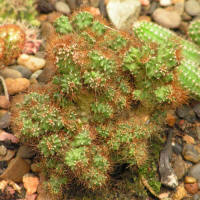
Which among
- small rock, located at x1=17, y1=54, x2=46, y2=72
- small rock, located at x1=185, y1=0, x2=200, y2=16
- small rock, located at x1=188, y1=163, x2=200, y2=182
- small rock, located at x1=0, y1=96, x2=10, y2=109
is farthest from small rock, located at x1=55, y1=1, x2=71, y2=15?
small rock, located at x1=188, y1=163, x2=200, y2=182

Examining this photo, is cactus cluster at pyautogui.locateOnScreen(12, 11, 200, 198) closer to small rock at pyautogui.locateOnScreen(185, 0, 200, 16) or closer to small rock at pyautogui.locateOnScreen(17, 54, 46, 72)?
small rock at pyautogui.locateOnScreen(17, 54, 46, 72)

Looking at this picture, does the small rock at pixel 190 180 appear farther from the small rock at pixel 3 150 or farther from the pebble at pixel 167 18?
the pebble at pixel 167 18

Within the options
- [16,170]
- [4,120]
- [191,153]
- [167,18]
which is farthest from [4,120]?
[167,18]

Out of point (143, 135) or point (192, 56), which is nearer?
point (143, 135)

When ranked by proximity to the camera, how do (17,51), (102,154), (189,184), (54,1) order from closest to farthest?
1. (102,154)
2. (189,184)
3. (17,51)
4. (54,1)

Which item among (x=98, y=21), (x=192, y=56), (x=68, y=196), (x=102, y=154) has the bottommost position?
(x=68, y=196)

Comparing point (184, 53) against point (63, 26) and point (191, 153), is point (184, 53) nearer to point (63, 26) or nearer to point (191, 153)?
point (191, 153)

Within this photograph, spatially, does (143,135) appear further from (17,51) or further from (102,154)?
(17,51)

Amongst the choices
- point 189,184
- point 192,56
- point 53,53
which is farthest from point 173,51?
point 189,184
